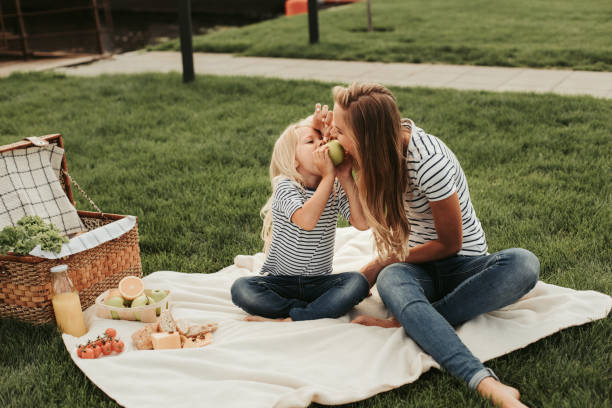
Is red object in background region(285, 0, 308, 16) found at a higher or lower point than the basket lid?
higher

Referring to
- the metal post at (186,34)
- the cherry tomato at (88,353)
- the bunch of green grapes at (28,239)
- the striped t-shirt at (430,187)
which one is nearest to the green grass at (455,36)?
Result: the metal post at (186,34)

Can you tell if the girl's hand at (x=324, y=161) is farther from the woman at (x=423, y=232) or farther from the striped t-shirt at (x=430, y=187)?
the striped t-shirt at (x=430, y=187)

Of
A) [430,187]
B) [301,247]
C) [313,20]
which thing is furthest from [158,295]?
[313,20]

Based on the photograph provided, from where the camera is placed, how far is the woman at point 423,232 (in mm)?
2645

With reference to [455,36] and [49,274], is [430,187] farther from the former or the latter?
[455,36]

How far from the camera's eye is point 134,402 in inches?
98.7

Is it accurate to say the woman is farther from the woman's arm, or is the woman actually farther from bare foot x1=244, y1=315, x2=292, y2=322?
bare foot x1=244, y1=315, x2=292, y2=322

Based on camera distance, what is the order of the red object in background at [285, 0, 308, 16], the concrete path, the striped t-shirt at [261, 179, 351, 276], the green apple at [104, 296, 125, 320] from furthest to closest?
the red object in background at [285, 0, 308, 16]
the concrete path
the green apple at [104, 296, 125, 320]
the striped t-shirt at [261, 179, 351, 276]

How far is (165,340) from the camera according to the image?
9.36 ft

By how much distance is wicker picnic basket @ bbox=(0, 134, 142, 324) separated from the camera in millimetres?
3029

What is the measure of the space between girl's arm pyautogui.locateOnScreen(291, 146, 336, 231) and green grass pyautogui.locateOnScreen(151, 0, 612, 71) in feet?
19.8

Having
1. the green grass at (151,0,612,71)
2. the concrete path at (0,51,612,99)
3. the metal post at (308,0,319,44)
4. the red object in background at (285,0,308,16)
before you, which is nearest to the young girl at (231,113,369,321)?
the concrete path at (0,51,612,99)

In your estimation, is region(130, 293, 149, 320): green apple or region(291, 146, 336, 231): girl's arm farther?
region(130, 293, 149, 320): green apple

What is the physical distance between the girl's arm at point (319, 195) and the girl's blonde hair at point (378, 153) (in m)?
0.13
